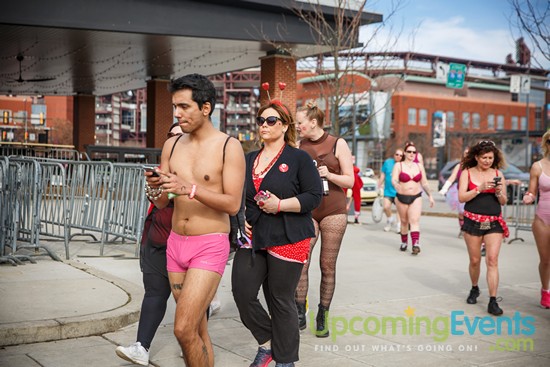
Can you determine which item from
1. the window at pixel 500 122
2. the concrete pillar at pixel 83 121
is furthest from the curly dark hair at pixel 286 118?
the window at pixel 500 122

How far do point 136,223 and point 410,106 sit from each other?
306 feet

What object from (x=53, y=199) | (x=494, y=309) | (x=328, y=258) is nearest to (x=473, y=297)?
(x=494, y=309)

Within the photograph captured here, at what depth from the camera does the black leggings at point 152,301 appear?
190 inches

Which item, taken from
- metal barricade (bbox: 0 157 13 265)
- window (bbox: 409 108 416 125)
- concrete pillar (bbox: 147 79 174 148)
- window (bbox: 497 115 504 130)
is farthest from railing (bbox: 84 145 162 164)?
window (bbox: 497 115 504 130)

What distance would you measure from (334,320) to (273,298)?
232 cm

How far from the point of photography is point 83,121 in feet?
140

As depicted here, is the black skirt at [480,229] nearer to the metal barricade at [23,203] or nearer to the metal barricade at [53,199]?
the metal barricade at [23,203]

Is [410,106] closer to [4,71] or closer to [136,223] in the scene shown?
[4,71]

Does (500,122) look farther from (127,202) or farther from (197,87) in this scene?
(197,87)

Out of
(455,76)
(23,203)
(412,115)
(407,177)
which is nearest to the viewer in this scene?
(23,203)

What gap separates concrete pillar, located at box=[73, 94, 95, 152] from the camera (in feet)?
139

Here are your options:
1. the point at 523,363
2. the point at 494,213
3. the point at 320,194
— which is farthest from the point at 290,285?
the point at 494,213

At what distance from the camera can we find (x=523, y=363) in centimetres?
554

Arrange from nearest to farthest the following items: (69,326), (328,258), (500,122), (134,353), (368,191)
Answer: (134,353) → (69,326) → (328,258) → (368,191) → (500,122)
